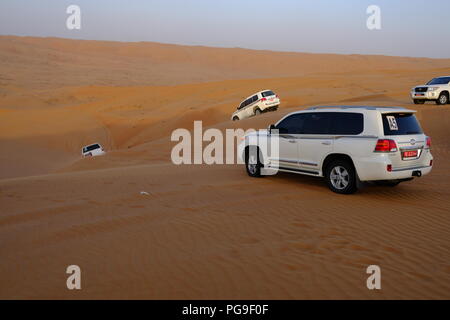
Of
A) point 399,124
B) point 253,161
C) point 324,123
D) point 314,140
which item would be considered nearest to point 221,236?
point 314,140

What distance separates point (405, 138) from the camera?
7.94 m

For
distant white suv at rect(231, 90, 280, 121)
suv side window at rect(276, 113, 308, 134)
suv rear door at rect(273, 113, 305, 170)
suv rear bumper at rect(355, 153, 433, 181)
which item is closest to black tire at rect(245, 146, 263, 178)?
suv rear door at rect(273, 113, 305, 170)

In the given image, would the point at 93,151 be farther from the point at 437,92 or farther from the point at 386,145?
the point at 437,92

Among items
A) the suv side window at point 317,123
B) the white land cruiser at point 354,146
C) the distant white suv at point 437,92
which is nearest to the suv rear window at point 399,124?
the white land cruiser at point 354,146

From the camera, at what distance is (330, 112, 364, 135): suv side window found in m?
8.30

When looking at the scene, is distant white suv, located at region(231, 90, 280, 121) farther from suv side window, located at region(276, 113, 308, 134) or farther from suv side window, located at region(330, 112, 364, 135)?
suv side window, located at region(330, 112, 364, 135)

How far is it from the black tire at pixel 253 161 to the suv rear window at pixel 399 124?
331 cm

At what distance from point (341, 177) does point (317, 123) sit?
4.31 feet

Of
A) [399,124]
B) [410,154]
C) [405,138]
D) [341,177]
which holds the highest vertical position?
[399,124]

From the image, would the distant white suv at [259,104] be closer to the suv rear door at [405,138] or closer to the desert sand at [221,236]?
the desert sand at [221,236]

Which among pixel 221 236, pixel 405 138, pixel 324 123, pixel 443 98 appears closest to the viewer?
pixel 221 236

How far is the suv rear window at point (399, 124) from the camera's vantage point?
314 inches

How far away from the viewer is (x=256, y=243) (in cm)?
572
